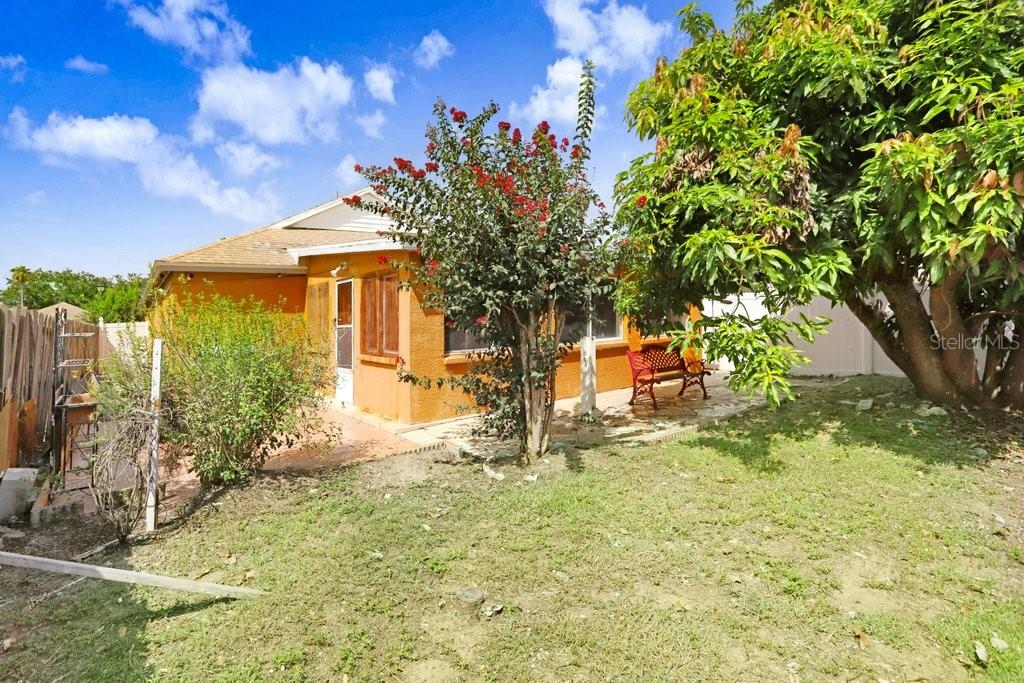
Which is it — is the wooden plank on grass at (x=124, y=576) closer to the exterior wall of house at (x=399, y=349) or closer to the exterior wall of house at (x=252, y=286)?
the exterior wall of house at (x=399, y=349)

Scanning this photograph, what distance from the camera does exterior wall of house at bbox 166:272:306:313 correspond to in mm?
11500

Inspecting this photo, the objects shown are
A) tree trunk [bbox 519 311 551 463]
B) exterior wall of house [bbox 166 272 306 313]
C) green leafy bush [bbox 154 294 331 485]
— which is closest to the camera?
green leafy bush [bbox 154 294 331 485]

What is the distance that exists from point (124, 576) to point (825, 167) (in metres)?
7.55

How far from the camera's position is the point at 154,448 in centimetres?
461

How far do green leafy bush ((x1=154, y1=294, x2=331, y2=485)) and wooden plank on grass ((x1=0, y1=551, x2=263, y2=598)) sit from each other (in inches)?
55.3

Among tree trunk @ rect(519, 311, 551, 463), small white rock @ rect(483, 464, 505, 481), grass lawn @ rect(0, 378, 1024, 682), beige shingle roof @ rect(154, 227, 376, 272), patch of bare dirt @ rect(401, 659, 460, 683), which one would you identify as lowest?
patch of bare dirt @ rect(401, 659, 460, 683)

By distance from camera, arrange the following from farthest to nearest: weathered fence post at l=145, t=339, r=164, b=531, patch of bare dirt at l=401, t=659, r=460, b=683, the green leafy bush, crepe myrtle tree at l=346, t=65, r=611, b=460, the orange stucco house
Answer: the orange stucco house
crepe myrtle tree at l=346, t=65, r=611, b=460
the green leafy bush
weathered fence post at l=145, t=339, r=164, b=531
patch of bare dirt at l=401, t=659, r=460, b=683

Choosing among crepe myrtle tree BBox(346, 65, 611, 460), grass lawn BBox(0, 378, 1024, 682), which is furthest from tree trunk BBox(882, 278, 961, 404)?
crepe myrtle tree BBox(346, 65, 611, 460)

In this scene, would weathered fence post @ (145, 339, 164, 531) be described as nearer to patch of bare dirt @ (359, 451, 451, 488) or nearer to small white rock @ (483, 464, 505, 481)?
patch of bare dirt @ (359, 451, 451, 488)

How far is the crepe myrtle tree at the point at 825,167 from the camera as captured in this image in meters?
4.44

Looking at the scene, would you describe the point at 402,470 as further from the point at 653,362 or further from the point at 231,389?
the point at 653,362

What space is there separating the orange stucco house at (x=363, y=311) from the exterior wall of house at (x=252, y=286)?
2 cm

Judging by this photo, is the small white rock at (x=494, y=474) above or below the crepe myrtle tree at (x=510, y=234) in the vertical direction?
below

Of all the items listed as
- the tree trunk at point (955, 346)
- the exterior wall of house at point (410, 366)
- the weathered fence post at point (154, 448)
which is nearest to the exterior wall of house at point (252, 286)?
the exterior wall of house at point (410, 366)
